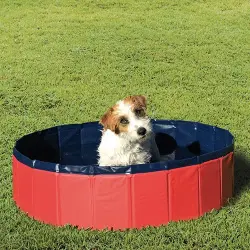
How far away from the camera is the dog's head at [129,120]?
5102 mm

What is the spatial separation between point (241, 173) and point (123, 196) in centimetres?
229

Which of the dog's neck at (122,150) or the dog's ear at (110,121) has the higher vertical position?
the dog's ear at (110,121)

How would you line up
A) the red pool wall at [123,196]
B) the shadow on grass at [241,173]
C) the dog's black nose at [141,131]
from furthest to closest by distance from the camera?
the shadow on grass at [241,173] → the dog's black nose at [141,131] → the red pool wall at [123,196]

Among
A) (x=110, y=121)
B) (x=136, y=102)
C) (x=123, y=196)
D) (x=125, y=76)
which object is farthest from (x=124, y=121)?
(x=125, y=76)

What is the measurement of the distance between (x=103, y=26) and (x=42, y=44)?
7.44 ft

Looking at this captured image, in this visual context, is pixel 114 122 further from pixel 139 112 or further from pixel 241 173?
pixel 241 173

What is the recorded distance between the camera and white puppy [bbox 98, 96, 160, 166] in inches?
202

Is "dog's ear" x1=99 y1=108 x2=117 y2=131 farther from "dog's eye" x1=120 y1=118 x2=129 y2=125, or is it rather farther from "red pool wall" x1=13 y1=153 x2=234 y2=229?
"red pool wall" x1=13 y1=153 x2=234 y2=229

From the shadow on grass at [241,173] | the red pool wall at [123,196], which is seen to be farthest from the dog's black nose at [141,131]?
the shadow on grass at [241,173]

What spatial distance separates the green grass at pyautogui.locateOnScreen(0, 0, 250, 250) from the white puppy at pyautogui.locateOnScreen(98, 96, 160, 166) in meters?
0.88

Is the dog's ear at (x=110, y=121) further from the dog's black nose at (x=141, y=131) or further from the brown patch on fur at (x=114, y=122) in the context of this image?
the dog's black nose at (x=141, y=131)

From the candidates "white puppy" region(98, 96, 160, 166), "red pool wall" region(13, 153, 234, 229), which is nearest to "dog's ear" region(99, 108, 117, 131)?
"white puppy" region(98, 96, 160, 166)

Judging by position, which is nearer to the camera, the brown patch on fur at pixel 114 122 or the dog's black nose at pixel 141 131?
the dog's black nose at pixel 141 131

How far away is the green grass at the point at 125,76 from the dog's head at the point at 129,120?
0.93 meters
